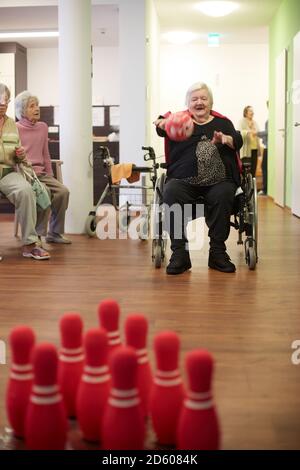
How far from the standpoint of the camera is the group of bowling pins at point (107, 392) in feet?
4.14

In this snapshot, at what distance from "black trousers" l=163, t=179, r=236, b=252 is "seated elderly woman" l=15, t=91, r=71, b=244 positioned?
4.28ft

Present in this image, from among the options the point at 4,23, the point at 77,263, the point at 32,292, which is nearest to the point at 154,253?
the point at 77,263

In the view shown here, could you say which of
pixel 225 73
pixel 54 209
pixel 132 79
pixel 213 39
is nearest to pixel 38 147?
pixel 54 209

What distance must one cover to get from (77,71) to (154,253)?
7.04 ft

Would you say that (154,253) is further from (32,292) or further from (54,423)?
(54,423)

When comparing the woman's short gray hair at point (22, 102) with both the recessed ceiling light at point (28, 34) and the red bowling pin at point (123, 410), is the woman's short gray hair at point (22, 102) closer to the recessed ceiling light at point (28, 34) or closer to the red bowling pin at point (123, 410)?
the red bowling pin at point (123, 410)

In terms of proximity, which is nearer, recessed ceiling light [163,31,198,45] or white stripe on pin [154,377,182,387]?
white stripe on pin [154,377,182,387]

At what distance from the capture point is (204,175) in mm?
3744

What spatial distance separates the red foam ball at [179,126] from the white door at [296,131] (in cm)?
352

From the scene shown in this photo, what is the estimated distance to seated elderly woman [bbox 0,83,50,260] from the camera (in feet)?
13.8

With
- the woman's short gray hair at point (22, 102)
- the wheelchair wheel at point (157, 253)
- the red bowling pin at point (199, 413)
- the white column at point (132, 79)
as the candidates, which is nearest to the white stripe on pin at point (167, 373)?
the red bowling pin at point (199, 413)

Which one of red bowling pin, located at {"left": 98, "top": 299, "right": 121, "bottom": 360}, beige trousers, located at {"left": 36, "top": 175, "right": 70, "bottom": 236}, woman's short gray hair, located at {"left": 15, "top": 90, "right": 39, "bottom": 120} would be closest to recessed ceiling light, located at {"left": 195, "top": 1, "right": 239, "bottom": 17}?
woman's short gray hair, located at {"left": 15, "top": 90, "right": 39, "bottom": 120}

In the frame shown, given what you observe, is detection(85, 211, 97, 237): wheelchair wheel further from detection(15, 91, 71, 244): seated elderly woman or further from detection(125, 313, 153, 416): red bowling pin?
detection(125, 313, 153, 416): red bowling pin

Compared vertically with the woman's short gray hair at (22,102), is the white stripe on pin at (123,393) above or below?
below
